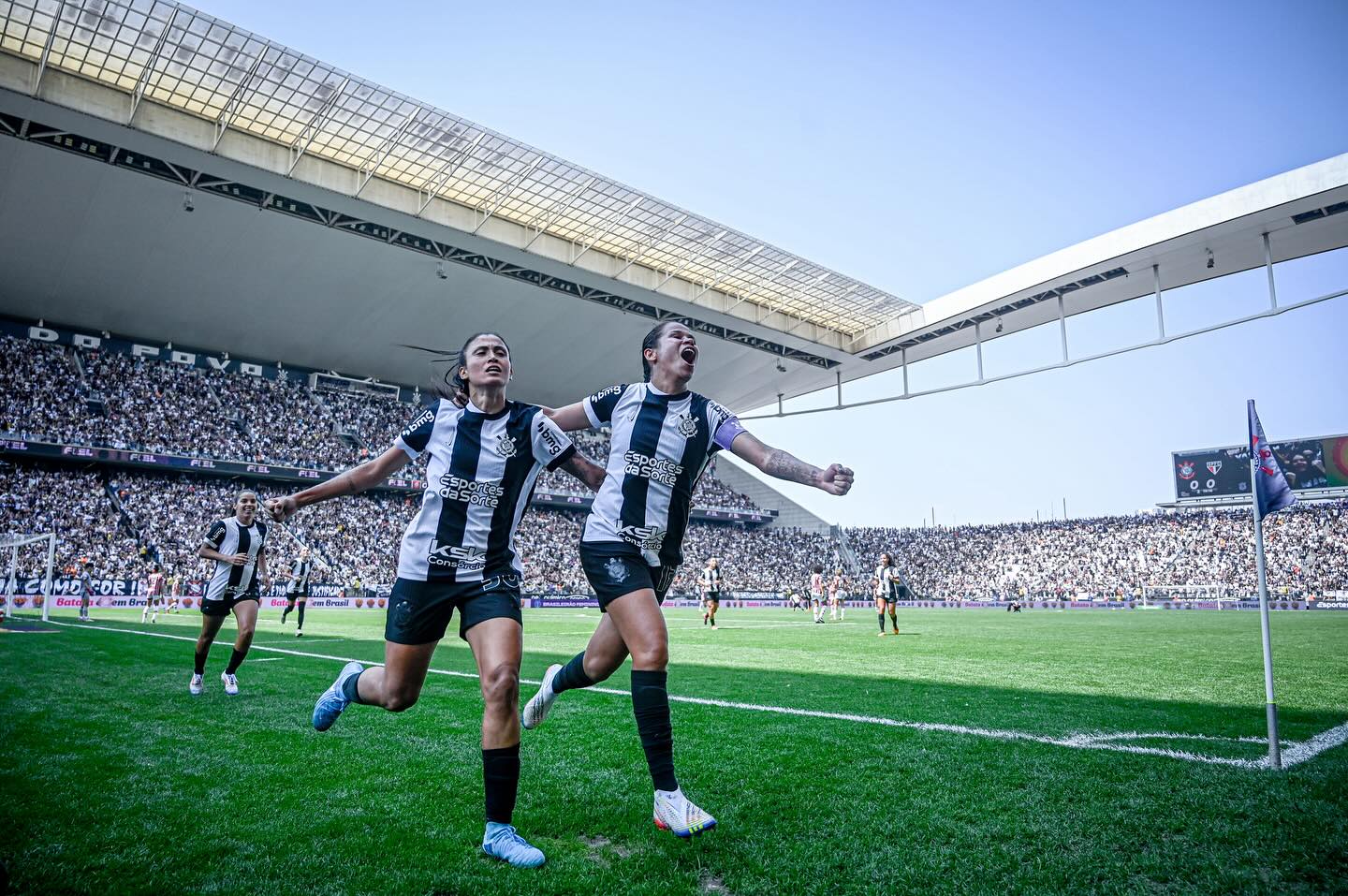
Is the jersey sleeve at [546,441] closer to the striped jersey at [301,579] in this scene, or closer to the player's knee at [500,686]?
the player's knee at [500,686]

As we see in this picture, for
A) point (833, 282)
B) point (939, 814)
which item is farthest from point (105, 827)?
point (833, 282)

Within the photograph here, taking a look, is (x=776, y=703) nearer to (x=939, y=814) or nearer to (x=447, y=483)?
(x=939, y=814)

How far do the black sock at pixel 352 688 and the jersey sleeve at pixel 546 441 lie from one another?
1706mm

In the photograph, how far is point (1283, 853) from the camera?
10.4 ft

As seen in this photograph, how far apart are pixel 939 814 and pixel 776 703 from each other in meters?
3.93

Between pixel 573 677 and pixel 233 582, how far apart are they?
595 centimetres

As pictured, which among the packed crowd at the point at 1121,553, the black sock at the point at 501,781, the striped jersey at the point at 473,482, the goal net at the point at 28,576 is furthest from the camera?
the packed crowd at the point at 1121,553

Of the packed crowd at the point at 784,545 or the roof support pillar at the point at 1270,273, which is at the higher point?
the roof support pillar at the point at 1270,273

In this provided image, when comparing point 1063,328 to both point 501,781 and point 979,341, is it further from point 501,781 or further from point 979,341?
point 501,781

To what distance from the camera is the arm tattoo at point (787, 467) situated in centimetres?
434

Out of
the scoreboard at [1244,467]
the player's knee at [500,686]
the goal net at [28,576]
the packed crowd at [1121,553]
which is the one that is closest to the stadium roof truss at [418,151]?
the goal net at [28,576]

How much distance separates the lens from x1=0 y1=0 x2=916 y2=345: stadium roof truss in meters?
20.7

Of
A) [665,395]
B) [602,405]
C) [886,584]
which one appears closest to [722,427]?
[665,395]

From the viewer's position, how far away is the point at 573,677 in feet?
15.7
